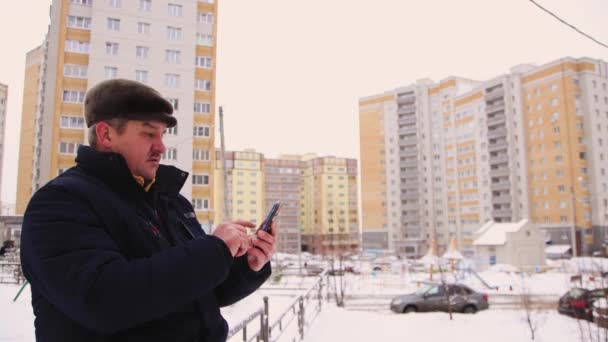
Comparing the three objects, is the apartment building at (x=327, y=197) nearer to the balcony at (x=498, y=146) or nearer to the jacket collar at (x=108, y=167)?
the balcony at (x=498, y=146)

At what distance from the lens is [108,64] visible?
23953 mm

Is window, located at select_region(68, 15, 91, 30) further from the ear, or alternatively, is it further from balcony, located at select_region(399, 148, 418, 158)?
balcony, located at select_region(399, 148, 418, 158)

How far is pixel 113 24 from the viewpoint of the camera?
24.5 meters

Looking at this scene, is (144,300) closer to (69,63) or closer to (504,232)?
(69,63)

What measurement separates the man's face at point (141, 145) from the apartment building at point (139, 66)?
868 inches

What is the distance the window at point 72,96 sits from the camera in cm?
2331

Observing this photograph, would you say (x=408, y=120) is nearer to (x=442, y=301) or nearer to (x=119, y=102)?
(x=442, y=301)

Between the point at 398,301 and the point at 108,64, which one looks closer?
the point at 398,301

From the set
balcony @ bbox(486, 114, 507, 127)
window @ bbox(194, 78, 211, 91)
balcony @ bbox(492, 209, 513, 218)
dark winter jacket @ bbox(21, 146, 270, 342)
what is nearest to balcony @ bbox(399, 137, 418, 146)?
balcony @ bbox(486, 114, 507, 127)

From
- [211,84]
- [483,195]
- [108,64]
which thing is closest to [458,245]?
[483,195]

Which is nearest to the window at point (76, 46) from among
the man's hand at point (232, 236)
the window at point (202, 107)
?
the window at point (202, 107)

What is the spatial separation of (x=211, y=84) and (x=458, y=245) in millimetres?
41656

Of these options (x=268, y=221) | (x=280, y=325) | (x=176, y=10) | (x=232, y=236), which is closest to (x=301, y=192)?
(x=176, y=10)

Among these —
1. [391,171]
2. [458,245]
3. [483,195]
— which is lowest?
[458,245]
